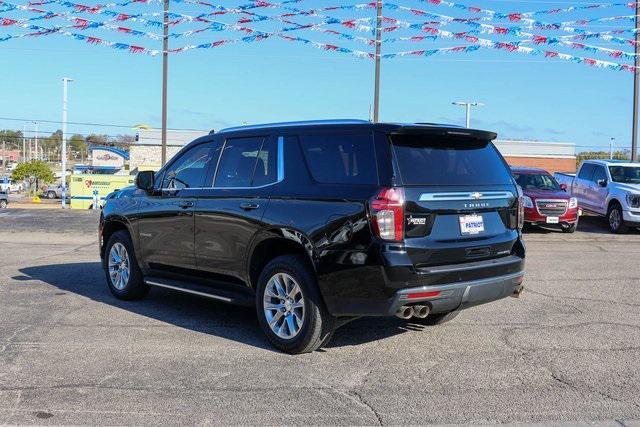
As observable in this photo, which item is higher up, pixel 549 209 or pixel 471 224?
pixel 471 224

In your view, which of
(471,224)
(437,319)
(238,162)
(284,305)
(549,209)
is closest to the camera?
(471,224)

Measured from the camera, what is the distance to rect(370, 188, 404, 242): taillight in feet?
16.3

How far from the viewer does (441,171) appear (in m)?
5.43

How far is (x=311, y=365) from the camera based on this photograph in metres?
5.32

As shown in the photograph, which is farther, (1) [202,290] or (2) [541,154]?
(2) [541,154]

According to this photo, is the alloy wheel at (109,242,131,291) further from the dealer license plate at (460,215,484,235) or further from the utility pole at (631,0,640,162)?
the utility pole at (631,0,640,162)

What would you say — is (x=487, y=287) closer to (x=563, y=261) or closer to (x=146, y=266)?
(x=146, y=266)

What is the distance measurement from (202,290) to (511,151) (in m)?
63.9

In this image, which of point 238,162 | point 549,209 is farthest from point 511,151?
point 238,162

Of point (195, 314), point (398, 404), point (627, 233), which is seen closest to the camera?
point (398, 404)

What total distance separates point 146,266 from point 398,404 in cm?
392

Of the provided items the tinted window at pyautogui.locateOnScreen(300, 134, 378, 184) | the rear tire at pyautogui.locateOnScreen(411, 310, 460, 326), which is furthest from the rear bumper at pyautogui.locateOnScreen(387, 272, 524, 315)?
the rear tire at pyautogui.locateOnScreen(411, 310, 460, 326)

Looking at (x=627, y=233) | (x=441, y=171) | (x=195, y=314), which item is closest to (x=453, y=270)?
(x=441, y=171)

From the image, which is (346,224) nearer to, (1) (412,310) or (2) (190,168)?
(1) (412,310)
